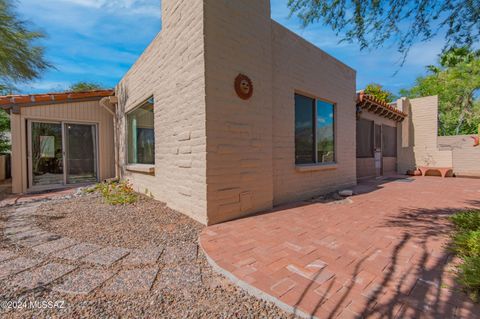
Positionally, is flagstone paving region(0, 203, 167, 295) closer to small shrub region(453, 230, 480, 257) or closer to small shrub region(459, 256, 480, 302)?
small shrub region(459, 256, 480, 302)

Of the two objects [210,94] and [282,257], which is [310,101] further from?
[282,257]

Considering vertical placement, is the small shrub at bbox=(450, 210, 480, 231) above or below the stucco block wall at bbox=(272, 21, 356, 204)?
below

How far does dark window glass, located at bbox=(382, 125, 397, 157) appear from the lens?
1004 cm

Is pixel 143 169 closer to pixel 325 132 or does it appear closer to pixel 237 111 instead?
pixel 237 111

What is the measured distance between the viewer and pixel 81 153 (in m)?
7.66

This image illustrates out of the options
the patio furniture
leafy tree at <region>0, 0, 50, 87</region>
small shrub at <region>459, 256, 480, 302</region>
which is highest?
leafy tree at <region>0, 0, 50, 87</region>

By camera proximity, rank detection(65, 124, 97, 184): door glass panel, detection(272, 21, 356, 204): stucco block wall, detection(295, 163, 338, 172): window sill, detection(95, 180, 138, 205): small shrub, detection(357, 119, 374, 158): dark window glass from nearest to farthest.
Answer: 1. detection(272, 21, 356, 204): stucco block wall
2. detection(95, 180, 138, 205): small shrub
3. detection(295, 163, 338, 172): window sill
4. detection(65, 124, 97, 184): door glass panel
5. detection(357, 119, 374, 158): dark window glass

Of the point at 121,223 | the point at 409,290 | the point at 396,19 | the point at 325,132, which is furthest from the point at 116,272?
the point at 325,132

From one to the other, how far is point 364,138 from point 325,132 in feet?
11.8

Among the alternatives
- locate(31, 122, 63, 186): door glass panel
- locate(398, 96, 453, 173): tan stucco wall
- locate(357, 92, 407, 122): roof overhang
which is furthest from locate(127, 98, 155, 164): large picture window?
locate(398, 96, 453, 173): tan stucco wall

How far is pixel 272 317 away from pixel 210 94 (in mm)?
2795

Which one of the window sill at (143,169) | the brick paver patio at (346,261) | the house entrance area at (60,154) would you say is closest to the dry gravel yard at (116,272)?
the brick paver patio at (346,261)

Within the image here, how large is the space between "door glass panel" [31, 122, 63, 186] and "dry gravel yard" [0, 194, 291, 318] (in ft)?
14.0

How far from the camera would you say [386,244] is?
8.28 feet
